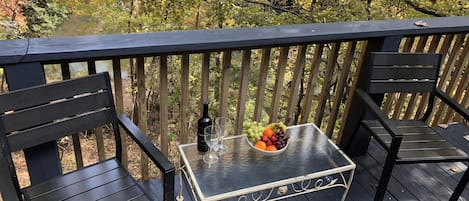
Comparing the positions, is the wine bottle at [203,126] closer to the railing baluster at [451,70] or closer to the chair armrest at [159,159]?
the chair armrest at [159,159]

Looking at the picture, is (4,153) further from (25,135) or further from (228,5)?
(228,5)

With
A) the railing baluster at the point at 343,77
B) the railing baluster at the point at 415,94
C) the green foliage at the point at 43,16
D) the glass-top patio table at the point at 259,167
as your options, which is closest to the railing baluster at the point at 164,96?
the glass-top patio table at the point at 259,167

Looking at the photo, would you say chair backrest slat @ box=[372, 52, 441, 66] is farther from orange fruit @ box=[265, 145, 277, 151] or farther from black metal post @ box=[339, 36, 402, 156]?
orange fruit @ box=[265, 145, 277, 151]

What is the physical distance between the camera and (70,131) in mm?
1691

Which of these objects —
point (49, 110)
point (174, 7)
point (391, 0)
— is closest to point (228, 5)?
point (174, 7)

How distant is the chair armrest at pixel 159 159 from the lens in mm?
1516

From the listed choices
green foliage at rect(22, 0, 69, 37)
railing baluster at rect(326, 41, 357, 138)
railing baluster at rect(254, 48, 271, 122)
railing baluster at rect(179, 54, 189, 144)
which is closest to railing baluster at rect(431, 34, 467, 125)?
railing baluster at rect(326, 41, 357, 138)

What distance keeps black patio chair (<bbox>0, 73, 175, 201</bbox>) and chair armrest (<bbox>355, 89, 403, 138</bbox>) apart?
44.0 inches

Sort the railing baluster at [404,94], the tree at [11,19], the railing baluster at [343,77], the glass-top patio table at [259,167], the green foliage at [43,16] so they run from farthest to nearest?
the green foliage at [43,16] < the tree at [11,19] < the railing baluster at [404,94] < the railing baluster at [343,77] < the glass-top patio table at [259,167]

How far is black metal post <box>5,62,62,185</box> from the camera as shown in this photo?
1.50 meters

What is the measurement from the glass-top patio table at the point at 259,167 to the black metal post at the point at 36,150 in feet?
1.98

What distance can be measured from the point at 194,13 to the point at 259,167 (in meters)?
4.64

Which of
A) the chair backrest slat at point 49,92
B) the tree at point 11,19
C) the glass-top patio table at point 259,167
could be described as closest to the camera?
the chair backrest slat at point 49,92

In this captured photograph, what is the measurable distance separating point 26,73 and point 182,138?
0.94m
